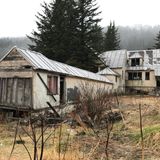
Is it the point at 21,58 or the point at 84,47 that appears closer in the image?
the point at 21,58

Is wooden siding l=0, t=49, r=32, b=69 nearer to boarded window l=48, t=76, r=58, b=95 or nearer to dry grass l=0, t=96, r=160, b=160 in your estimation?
boarded window l=48, t=76, r=58, b=95

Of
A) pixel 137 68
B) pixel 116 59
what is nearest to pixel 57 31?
pixel 116 59

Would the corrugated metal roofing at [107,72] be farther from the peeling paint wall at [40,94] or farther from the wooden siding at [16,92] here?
the wooden siding at [16,92]

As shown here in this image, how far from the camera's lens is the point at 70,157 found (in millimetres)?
5895

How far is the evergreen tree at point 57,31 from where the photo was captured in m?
39.1

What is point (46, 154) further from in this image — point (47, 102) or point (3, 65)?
point (3, 65)

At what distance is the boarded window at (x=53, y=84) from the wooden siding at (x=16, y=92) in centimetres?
171

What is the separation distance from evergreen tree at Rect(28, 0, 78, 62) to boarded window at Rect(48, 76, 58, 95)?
18940 millimetres

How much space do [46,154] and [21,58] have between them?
40.4ft

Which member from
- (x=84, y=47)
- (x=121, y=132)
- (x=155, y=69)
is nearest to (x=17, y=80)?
(x=121, y=132)

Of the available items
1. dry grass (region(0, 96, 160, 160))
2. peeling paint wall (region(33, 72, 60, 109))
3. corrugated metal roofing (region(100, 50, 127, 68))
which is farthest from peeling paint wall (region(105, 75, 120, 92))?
dry grass (region(0, 96, 160, 160))

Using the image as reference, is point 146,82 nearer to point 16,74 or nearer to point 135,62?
point 135,62

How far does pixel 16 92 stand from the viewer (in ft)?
58.2

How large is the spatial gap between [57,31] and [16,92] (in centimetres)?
2319
